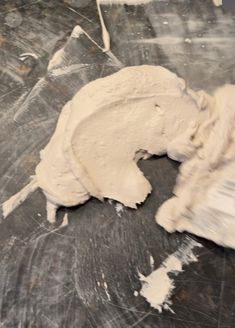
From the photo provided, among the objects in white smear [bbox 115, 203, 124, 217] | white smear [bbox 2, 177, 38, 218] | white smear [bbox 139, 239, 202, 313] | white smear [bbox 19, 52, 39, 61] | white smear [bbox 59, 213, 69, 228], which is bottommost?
white smear [bbox 139, 239, 202, 313]

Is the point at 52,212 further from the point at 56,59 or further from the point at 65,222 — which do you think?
the point at 56,59

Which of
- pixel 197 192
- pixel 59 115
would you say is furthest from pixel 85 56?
pixel 197 192

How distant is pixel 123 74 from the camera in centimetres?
123

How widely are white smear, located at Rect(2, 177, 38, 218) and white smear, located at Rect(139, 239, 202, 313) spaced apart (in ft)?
1.14

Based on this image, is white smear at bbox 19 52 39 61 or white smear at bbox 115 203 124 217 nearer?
white smear at bbox 115 203 124 217

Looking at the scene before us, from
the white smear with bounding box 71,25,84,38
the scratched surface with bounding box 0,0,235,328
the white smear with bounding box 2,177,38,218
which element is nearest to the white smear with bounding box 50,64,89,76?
the scratched surface with bounding box 0,0,235,328

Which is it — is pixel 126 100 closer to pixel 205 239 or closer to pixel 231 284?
pixel 205 239

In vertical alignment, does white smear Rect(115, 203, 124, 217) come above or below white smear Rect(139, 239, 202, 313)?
above

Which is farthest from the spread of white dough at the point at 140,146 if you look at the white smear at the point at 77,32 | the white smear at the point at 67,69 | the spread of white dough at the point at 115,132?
the white smear at the point at 77,32

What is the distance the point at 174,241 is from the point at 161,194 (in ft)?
0.41

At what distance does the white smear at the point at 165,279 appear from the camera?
115 cm

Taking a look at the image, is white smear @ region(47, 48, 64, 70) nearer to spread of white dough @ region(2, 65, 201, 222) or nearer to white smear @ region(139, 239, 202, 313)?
spread of white dough @ region(2, 65, 201, 222)

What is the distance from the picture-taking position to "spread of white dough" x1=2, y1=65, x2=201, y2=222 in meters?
1.20

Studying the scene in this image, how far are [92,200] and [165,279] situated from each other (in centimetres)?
26
